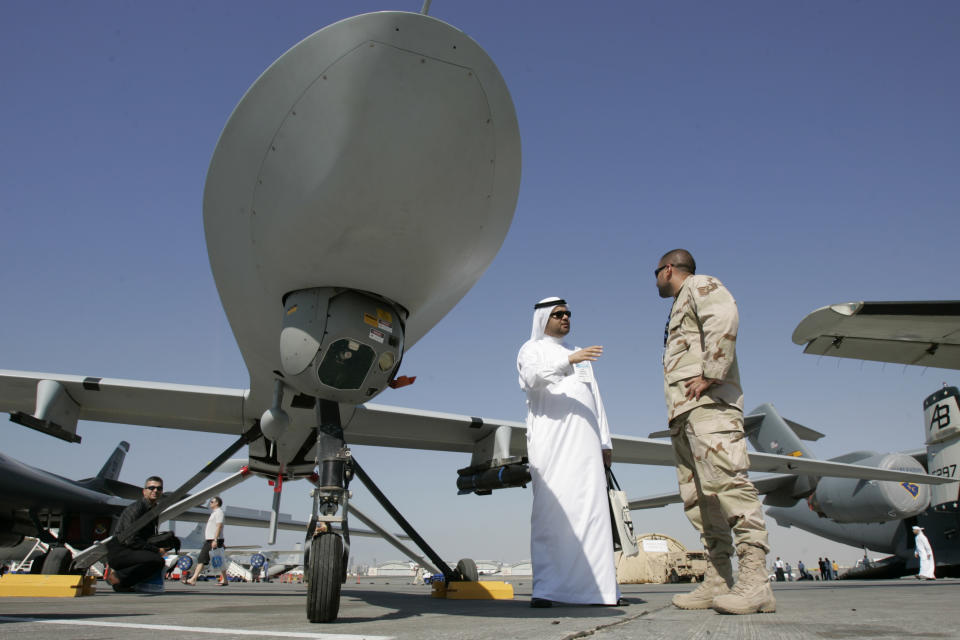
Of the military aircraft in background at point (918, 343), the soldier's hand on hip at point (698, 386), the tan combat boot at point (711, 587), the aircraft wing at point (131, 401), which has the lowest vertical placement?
the tan combat boot at point (711, 587)

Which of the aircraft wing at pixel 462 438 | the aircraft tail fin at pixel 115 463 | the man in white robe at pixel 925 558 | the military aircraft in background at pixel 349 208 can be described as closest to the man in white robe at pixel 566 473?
the military aircraft in background at pixel 349 208

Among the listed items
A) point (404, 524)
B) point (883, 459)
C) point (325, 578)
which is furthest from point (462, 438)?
point (883, 459)

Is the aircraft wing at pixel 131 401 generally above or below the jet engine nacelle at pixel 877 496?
above

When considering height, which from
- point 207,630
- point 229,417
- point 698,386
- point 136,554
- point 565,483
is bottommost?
point 136,554

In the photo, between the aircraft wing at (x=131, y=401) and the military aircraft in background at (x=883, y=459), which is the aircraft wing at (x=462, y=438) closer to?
the aircraft wing at (x=131, y=401)

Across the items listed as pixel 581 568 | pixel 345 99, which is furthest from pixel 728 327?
pixel 345 99

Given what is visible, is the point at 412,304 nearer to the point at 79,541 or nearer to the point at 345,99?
the point at 345,99

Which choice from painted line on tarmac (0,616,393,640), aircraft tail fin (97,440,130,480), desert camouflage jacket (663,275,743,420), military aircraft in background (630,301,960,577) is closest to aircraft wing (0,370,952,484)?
military aircraft in background (630,301,960,577)

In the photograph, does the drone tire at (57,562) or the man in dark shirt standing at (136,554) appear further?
the drone tire at (57,562)

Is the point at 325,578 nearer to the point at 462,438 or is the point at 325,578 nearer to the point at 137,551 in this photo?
the point at 462,438

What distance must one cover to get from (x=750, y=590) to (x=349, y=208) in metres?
2.81

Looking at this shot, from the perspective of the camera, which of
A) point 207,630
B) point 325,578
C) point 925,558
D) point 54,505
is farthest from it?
point 925,558

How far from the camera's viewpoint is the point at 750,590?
290cm

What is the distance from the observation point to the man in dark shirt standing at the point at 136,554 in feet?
22.6
